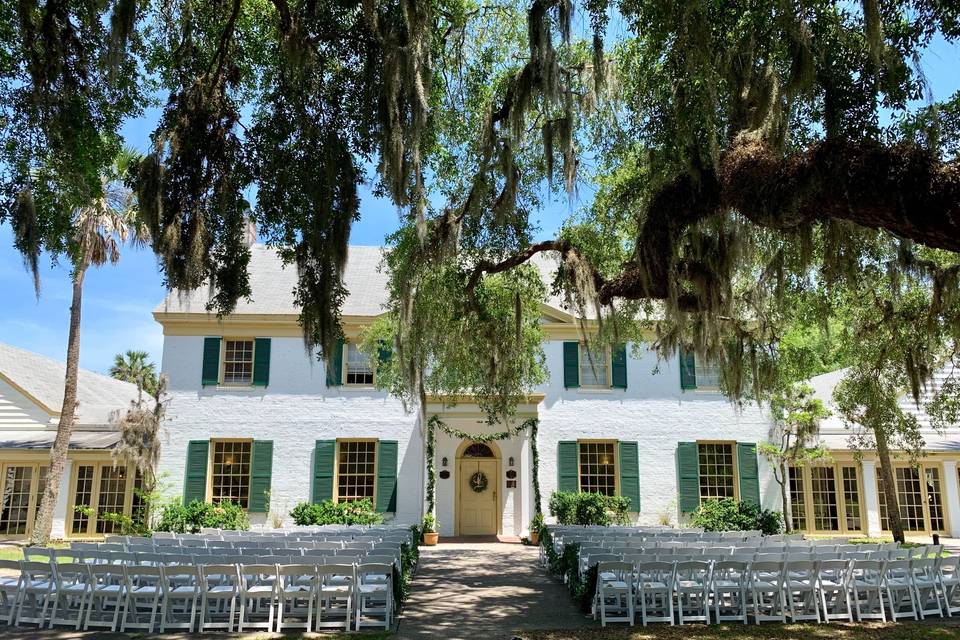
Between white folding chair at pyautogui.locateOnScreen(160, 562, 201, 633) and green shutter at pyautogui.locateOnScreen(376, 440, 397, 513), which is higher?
green shutter at pyautogui.locateOnScreen(376, 440, 397, 513)

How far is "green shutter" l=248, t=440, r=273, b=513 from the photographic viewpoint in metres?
16.5

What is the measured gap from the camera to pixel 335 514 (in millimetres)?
16141

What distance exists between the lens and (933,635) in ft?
23.6

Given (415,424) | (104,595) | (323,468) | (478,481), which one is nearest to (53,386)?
(323,468)

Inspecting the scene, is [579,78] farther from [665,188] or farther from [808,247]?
[808,247]

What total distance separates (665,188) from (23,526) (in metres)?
16.6

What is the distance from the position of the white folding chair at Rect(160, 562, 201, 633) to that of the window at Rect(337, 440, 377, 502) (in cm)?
887

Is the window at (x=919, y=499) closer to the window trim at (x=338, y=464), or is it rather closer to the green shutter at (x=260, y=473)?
the window trim at (x=338, y=464)

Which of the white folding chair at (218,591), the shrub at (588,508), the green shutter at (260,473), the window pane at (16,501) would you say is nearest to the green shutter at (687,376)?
the shrub at (588,508)

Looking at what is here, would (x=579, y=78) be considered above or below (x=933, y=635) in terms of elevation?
above

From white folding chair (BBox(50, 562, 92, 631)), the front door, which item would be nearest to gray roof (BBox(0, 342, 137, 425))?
the front door

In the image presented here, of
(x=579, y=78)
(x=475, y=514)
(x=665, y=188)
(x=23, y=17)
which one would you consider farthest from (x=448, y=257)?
(x=475, y=514)

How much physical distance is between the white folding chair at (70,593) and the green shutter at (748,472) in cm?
1385

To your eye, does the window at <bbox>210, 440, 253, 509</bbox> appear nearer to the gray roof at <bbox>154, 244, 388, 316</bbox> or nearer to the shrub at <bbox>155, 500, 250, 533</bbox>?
the shrub at <bbox>155, 500, 250, 533</bbox>
